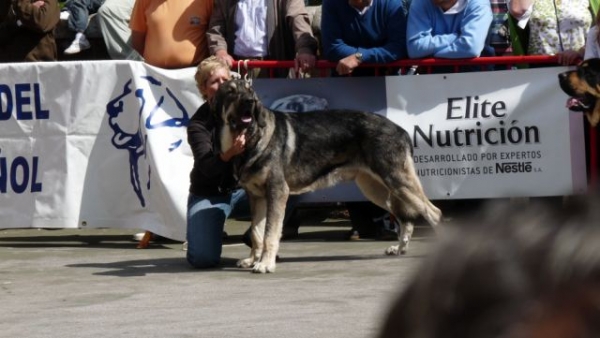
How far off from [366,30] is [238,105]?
1.93 m

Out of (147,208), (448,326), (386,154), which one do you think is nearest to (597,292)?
(448,326)

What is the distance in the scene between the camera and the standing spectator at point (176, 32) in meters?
10.4

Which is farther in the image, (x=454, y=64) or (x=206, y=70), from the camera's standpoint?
(x=454, y=64)

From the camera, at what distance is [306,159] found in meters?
8.92

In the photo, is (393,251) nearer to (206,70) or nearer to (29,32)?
(206,70)

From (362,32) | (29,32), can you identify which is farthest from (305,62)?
(29,32)

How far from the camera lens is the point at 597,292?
0.65 meters

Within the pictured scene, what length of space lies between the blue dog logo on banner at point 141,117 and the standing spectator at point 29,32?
6.07 ft

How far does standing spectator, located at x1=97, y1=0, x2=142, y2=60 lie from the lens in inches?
488

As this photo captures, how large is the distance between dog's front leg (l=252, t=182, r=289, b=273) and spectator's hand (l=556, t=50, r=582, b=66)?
256cm

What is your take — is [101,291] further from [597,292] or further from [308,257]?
[597,292]

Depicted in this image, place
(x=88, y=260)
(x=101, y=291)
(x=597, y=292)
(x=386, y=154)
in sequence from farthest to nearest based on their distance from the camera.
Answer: (x=88, y=260) < (x=386, y=154) < (x=101, y=291) < (x=597, y=292)

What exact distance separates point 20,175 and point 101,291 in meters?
2.95

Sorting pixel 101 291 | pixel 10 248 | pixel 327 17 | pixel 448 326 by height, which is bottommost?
pixel 10 248
